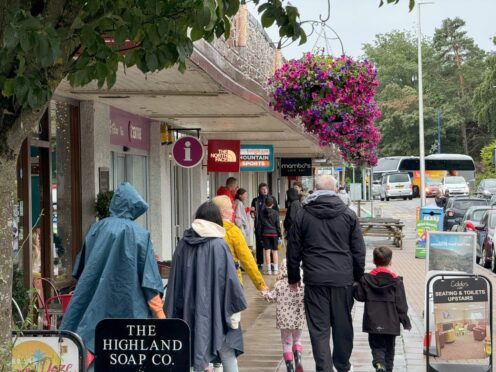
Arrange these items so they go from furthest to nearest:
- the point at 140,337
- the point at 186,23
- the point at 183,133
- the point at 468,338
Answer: the point at 183,133 < the point at 468,338 < the point at 140,337 < the point at 186,23

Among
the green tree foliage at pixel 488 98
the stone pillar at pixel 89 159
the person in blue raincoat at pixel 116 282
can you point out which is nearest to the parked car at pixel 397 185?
the green tree foliage at pixel 488 98

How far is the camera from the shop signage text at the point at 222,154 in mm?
20078

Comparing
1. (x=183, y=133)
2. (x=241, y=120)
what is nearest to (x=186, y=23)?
(x=241, y=120)

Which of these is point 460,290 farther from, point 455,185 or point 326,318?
point 455,185

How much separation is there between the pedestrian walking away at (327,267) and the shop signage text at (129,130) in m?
6.60

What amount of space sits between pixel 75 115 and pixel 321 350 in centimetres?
613

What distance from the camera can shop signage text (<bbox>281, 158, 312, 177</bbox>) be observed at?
3716 centimetres

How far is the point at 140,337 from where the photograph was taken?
518cm

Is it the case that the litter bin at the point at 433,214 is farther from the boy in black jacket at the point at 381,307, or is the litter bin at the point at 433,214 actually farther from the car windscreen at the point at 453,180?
the car windscreen at the point at 453,180

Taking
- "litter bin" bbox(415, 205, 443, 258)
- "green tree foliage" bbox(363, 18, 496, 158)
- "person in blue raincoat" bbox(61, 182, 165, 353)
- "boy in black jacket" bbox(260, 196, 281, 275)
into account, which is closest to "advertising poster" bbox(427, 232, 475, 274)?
"person in blue raincoat" bbox(61, 182, 165, 353)

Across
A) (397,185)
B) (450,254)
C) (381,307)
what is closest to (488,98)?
(397,185)

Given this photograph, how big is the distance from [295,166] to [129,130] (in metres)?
22.2

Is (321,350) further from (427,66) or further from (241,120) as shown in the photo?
(427,66)

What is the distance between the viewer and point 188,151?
16.1 m
